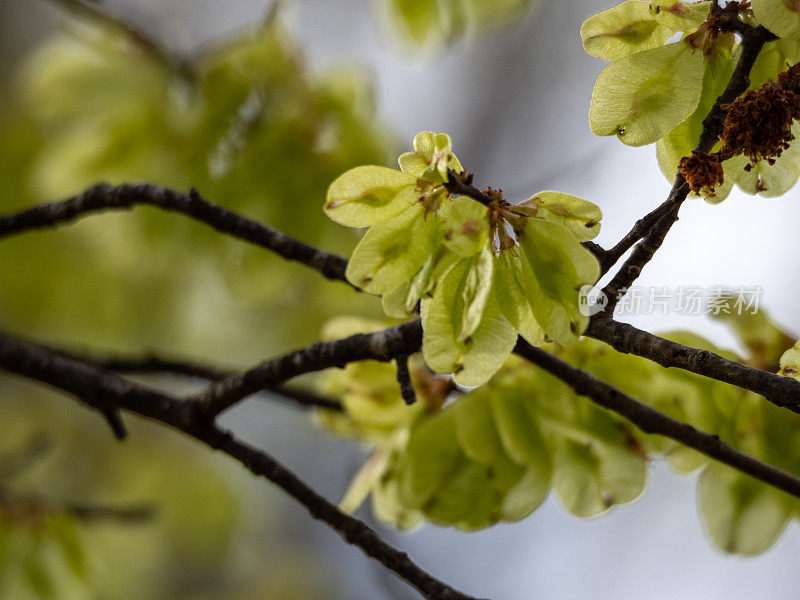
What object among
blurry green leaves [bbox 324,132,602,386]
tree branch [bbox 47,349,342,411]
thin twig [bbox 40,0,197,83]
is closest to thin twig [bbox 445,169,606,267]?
blurry green leaves [bbox 324,132,602,386]

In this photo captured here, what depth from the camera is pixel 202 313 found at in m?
1.49

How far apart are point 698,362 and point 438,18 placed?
0.55 m

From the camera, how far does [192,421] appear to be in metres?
0.49

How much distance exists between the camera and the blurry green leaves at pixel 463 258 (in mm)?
347

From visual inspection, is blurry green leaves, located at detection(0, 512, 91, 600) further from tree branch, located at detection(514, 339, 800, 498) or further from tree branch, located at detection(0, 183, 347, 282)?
tree branch, located at detection(514, 339, 800, 498)

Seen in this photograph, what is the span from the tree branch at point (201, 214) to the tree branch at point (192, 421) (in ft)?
0.30

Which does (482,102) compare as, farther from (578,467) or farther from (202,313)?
(578,467)

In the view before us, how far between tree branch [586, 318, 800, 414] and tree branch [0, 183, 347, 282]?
17cm

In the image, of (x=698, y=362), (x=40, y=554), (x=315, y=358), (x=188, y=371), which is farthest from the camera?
(x=40, y=554)

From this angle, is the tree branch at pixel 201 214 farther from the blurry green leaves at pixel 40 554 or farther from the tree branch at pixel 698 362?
the blurry green leaves at pixel 40 554

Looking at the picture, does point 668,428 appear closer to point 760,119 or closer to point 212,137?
point 760,119

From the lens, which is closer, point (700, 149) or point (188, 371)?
point (700, 149)

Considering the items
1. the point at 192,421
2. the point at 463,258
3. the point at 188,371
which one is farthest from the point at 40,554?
the point at 463,258

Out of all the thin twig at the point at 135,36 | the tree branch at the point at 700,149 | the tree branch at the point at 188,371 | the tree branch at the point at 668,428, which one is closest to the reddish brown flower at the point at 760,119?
the tree branch at the point at 700,149
